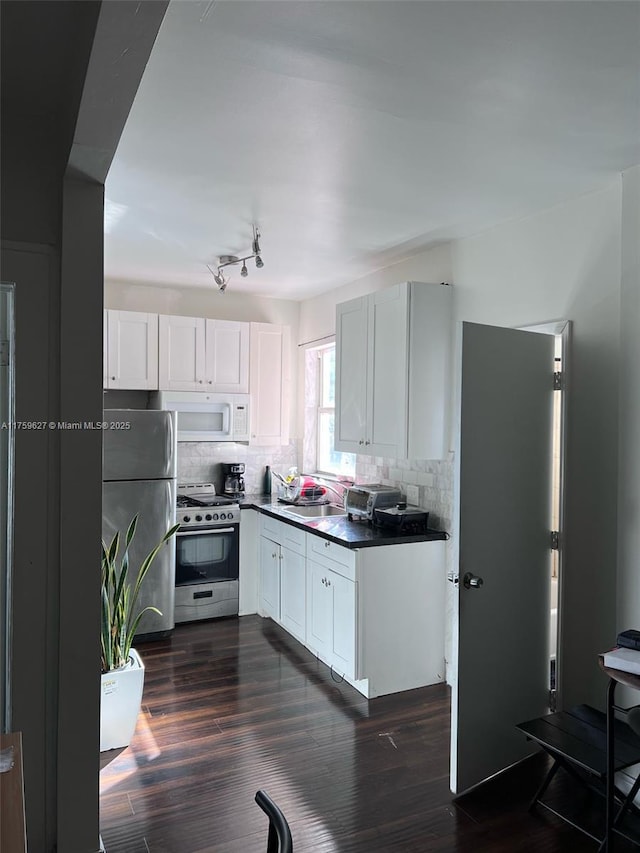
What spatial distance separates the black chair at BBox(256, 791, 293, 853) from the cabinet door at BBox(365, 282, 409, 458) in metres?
2.67

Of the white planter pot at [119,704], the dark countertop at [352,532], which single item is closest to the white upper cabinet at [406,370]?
the dark countertop at [352,532]

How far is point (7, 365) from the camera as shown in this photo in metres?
2.06

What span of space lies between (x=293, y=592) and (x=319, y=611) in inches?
15.7

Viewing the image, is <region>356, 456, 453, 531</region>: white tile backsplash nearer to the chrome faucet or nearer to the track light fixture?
the chrome faucet

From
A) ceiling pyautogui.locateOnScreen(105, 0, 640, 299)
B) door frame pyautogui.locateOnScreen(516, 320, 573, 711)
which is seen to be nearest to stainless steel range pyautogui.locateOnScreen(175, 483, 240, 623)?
ceiling pyautogui.locateOnScreen(105, 0, 640, 299)

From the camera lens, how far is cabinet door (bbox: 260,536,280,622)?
4418 mm

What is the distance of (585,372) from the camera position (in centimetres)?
275

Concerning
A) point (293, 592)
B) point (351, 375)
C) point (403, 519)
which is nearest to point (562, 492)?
point (403, 519)

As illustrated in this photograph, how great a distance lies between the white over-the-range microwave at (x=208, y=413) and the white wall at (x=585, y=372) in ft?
8.34

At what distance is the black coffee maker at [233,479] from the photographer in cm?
510

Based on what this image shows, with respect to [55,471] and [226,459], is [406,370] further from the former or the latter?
[226,459]

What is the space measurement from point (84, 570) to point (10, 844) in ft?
3.52

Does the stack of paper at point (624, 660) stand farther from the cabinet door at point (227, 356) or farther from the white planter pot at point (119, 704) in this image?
the cabinet door at point (227, 356)

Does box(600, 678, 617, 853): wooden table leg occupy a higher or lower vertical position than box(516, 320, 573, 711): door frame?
lower
